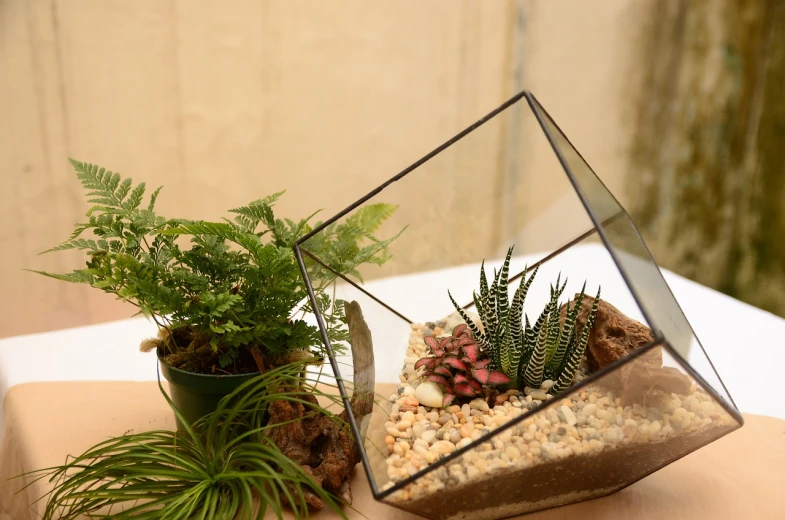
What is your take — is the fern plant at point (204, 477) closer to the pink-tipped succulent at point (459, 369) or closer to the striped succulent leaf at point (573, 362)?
→ the pink-tipped succulent at point (459, 369)

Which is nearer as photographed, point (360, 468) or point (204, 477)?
point (204, 477)

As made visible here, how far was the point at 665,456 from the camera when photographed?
904 mm

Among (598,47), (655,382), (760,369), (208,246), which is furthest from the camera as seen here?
(598,47)

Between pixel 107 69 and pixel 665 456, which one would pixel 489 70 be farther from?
pixel 665 456

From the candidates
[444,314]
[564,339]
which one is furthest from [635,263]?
[444,314]

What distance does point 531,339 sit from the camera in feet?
3.27

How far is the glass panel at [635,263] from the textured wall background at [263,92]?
61.8 inches

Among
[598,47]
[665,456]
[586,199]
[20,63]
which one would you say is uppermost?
[598,47]

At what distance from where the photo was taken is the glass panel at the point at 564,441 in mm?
763

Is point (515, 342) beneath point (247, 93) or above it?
beneath

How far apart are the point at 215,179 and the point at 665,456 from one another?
72.3 inches

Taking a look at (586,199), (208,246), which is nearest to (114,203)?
(208,246)

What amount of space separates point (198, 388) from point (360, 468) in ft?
0.84

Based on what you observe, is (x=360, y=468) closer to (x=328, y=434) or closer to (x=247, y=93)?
(x=328, y=434)
